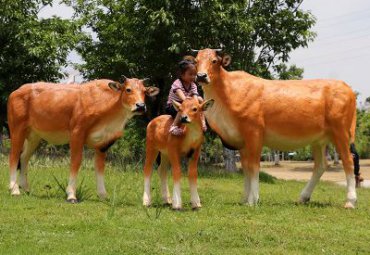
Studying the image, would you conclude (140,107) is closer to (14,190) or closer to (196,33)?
(14,190)

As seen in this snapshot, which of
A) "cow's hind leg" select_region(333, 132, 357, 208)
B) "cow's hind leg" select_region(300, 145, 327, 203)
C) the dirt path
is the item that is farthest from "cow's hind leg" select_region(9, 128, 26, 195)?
the dirt path

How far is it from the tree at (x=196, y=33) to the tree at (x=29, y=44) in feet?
6.93

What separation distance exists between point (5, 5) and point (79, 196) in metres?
11.0

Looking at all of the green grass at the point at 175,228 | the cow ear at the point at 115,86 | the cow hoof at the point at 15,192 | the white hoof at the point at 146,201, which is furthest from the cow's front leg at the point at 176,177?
the cow hoof at the point at 15,192

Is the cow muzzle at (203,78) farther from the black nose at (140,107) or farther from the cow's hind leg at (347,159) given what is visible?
the cow's hind leg at (347,159)

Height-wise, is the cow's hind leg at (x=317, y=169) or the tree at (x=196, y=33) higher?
the tree at (x=196, y=33)

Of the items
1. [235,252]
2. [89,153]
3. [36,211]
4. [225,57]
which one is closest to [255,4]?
[89,153]

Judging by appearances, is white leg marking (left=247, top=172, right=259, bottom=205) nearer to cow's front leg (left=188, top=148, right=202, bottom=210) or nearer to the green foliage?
cow's front leg (left=188, top=148, right=202, bottom=210)

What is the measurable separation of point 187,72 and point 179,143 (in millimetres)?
1109

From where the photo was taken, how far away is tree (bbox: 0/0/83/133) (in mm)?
17380

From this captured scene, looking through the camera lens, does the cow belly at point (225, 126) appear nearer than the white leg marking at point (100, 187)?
Yes

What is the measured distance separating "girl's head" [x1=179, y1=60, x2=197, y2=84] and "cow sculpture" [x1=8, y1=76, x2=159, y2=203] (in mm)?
713

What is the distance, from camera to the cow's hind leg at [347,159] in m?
8.12

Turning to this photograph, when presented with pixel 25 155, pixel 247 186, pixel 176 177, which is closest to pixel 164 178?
pixel 176 177
